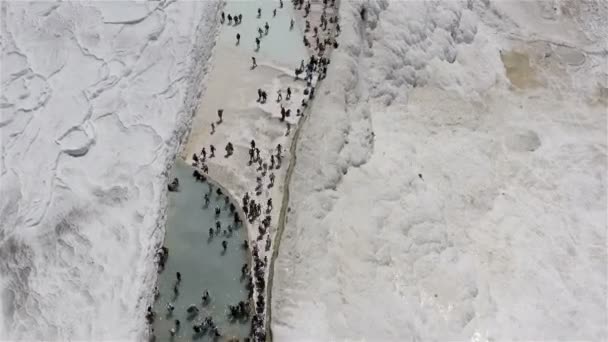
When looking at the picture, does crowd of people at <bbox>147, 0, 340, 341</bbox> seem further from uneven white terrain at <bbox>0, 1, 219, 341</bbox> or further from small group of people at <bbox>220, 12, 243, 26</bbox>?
uneven white terrain at <bbox>0, 1, 219, 341</bbox>

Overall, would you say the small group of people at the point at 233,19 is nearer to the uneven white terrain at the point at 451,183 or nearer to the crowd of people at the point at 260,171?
the crowd of people at the point at 260,171

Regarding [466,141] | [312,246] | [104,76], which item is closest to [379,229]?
[312,246]

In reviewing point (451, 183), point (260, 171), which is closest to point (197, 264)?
point (260, 171)

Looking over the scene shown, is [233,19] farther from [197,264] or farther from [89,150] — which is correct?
[197,264]

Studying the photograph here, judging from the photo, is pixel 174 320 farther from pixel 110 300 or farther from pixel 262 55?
pixel 262 55

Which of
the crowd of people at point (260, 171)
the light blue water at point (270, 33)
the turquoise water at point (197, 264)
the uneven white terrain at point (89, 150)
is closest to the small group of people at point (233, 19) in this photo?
the crowd of people at point (260, 171)

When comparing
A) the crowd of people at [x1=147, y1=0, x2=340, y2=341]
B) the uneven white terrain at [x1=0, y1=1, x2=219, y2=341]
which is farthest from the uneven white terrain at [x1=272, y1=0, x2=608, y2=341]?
the uneven white terrain at [x1=0, y1=1, x2=219, y2=341]
